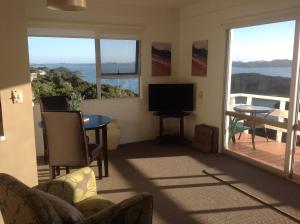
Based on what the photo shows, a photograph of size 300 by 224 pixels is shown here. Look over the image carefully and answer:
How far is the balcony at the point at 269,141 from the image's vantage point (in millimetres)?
3953

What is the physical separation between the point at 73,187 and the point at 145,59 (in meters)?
3.71

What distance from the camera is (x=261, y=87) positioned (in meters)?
4.27

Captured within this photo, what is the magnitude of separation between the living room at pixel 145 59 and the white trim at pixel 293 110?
0.23 metres

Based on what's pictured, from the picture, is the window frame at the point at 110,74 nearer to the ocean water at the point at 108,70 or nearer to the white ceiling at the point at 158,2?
the ocean water at the point at 108,70

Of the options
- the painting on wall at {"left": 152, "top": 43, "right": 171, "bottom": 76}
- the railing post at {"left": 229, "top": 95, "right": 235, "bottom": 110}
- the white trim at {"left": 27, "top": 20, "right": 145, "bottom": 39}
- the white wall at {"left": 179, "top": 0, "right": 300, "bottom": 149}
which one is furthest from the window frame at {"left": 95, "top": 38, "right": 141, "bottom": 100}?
the railing post at {"left": 229, "top": 95, "right": 235, "bottom": 110}

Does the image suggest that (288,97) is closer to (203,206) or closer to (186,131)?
(203,206)

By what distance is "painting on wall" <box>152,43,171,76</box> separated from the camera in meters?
5.56

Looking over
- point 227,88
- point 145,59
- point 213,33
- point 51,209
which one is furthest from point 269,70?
point 51,209

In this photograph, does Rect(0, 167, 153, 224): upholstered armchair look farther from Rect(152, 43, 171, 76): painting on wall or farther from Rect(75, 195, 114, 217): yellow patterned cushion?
Rect(152, 43, 171, 76): painting on wall

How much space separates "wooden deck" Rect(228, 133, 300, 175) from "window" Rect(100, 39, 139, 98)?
2139mm

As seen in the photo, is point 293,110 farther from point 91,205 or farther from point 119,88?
point 119,88

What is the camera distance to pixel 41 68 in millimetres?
4770

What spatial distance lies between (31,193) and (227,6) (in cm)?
414

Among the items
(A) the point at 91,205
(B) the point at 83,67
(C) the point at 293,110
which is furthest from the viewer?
(B) the point at 83,67
